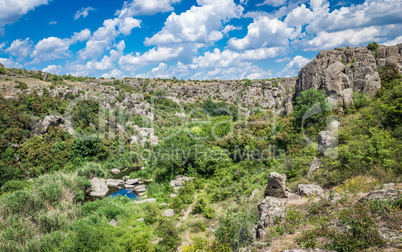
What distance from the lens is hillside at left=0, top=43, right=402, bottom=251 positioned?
1014 centimetres

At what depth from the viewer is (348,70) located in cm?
2702

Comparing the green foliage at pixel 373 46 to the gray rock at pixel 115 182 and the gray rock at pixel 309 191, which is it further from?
the gray rock at pixel 115 182

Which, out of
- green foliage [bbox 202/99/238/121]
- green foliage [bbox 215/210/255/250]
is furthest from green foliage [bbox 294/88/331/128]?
green foliage [bbox 202/99/238/121]

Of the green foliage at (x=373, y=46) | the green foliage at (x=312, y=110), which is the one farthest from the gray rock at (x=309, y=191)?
the green foliage at (x=373, y=46)

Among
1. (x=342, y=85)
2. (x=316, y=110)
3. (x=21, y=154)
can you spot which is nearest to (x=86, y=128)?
(x=21, y=154)

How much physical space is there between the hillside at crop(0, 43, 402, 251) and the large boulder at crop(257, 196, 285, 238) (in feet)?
0.22

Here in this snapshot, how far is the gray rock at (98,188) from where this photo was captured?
2434 cm

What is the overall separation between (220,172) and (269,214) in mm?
13379

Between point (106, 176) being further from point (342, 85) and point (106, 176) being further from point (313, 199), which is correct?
point (342, 85)

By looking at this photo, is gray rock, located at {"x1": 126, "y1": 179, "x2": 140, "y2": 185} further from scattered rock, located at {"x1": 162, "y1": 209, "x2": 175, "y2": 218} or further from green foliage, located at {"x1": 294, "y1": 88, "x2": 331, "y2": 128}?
green foliage, located at {"x1": 294, "y1": 88, "x2": 331, "y2": 128}

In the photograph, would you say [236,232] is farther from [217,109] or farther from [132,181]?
[217,109]

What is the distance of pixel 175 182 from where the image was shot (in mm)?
25141

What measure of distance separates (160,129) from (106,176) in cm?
2131

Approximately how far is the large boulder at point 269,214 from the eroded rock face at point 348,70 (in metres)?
18.2
